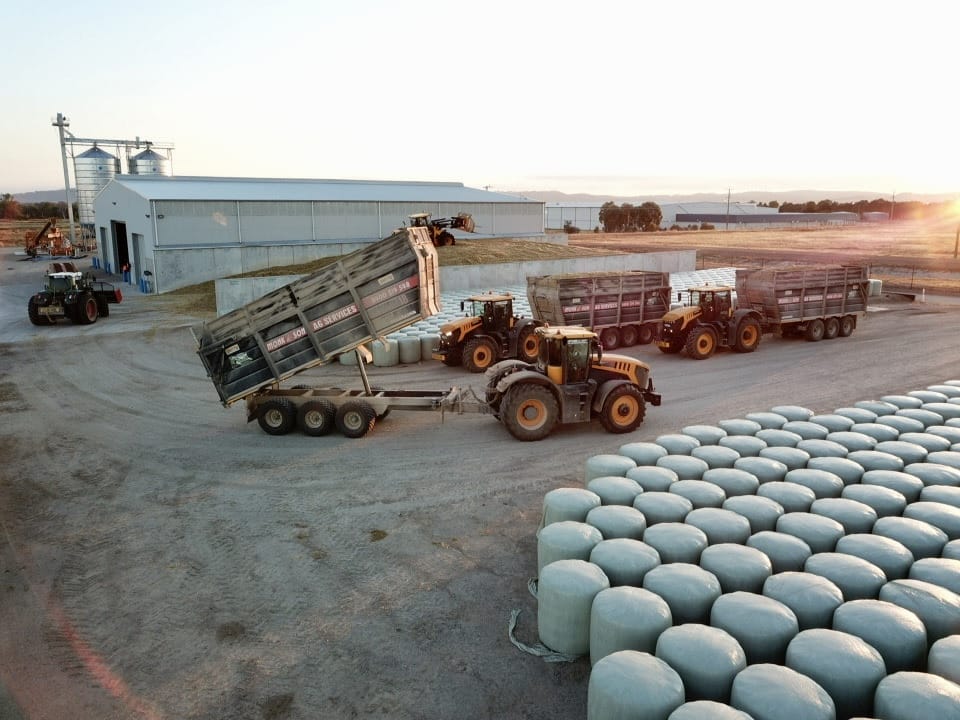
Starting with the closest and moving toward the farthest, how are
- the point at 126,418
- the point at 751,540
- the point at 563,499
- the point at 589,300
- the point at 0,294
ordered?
the point at 751,540 → the point at 563,499 → the point at 126,418 → the point at 589,300 → the point at 0,294

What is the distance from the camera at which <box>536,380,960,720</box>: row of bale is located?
5.29 meters

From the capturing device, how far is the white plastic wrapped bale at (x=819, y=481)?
888 cm

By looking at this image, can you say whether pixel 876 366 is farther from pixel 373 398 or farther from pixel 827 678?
pixel 827 678

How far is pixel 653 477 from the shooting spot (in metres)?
9.30

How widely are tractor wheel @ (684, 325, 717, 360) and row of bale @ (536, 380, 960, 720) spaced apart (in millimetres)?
10613

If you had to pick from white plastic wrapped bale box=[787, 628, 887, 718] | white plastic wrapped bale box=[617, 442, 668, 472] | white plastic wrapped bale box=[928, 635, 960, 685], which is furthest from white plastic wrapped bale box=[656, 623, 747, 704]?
white plastic wrapped bale box=[617, 442, 668, 472]

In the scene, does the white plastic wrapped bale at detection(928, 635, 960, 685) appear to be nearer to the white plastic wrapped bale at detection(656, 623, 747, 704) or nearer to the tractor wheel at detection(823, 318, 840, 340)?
the white plastic wrapped bale at detection(656, 623, 747, 704)

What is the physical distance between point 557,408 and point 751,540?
20.6 ft

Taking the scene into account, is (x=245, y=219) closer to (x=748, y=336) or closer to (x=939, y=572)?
(x=748, y=336)

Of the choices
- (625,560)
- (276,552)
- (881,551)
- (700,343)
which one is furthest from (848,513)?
(700,343)

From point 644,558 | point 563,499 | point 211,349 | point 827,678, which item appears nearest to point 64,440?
point 211,349

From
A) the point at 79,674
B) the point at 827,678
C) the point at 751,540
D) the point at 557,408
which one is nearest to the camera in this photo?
the point at 827,678

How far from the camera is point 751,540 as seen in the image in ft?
24.9

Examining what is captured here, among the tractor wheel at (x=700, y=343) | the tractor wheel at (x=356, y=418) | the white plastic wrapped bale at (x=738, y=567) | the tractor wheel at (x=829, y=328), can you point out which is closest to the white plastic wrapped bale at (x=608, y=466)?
the white plastic wrapped bale at (x=738, y=567)
